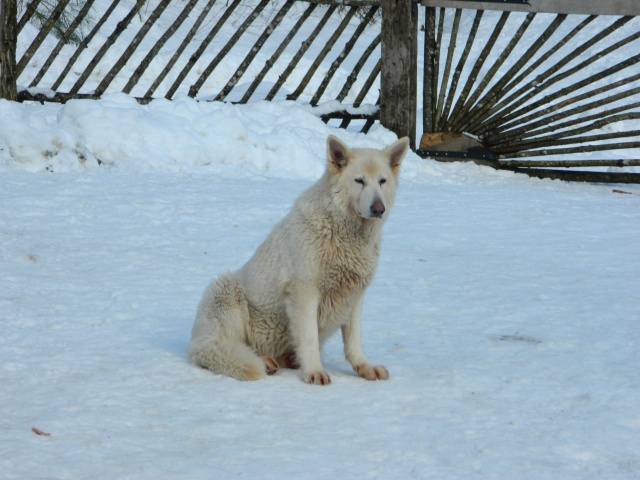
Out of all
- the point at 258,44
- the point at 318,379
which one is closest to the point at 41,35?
the point at 258,44

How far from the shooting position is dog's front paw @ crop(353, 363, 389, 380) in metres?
4.08

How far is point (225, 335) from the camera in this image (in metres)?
4.19

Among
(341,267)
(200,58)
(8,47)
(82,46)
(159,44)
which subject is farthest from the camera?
(200,58)

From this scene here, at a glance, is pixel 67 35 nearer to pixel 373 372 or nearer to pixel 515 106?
pixel 515 106

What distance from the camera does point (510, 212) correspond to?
7.91 m

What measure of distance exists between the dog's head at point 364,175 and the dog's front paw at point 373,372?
68cm

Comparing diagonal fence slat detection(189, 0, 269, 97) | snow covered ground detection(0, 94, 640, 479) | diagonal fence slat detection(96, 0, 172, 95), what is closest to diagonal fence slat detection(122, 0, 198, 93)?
diagonal fence slat detection(96, 0, 172, 95)

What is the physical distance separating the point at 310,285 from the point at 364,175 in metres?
0.56

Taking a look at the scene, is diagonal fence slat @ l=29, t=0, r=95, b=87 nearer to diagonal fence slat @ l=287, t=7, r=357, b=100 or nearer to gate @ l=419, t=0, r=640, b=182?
diagonal fence slat @ l=287, t=7, r=357, b=100

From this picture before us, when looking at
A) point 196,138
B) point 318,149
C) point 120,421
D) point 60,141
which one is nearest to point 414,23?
point 318,149

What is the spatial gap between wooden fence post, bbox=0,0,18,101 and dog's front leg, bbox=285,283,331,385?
20.7ft

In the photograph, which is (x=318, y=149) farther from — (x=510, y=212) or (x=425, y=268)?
Answer: (x=425, y=268)

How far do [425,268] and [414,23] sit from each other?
435 centimetres

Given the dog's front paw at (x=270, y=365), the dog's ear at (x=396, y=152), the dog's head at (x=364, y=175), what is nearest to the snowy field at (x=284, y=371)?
the dog's front paw at (x=270, y=365)
